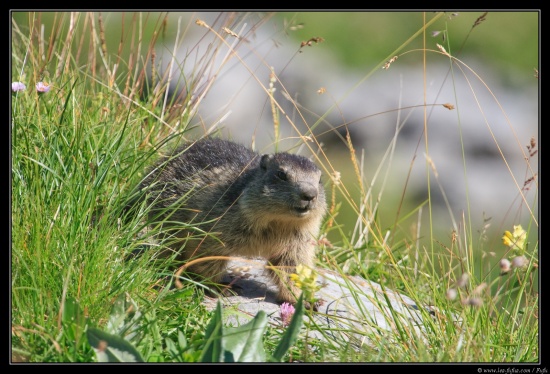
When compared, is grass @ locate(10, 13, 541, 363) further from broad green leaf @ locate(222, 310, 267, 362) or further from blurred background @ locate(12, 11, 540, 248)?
blurred background @ locate(12, 11, 540, 248)

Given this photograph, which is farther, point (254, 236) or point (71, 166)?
point (254, 236)

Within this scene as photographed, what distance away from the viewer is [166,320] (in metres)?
3.79

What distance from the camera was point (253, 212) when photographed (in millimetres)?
4816

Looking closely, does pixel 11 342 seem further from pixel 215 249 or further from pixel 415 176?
pixel 415 176

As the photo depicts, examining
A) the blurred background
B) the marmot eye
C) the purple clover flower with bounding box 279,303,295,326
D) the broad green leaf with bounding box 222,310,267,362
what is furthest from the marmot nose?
the blurred background

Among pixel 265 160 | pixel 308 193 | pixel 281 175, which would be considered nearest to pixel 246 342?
pixel 308 193

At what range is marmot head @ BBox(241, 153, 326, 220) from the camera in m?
4.66

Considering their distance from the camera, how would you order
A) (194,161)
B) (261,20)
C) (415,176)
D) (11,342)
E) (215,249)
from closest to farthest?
(11,342)
(215,249)
(194,161)
(261,20)
(415,176)

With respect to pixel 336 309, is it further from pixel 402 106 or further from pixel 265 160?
pixel 402 106

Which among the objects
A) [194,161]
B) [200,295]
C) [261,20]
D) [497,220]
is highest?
[261,20]

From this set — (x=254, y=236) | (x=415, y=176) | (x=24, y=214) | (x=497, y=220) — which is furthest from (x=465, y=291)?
(x=415, y=176)

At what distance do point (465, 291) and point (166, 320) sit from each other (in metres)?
1.77

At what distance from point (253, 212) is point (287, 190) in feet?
0.90

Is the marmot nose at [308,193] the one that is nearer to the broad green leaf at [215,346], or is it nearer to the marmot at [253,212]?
the marmot at [253,212]
